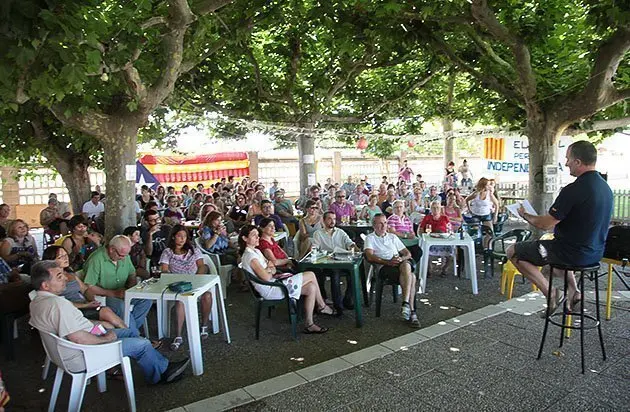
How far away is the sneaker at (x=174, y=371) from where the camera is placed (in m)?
3.75

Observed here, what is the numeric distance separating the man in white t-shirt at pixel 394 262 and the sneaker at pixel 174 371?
2437 mm

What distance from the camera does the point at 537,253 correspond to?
3934 mm

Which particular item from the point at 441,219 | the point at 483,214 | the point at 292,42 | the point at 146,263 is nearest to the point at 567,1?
the point at 483,214

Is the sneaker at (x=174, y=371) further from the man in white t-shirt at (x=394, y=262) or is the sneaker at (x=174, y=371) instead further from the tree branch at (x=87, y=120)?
the tree branch at (x=87, y=120)

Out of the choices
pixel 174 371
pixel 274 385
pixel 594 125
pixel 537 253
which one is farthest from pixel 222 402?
pixel 594 125

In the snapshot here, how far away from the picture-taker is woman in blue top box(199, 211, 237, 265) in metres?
6.48

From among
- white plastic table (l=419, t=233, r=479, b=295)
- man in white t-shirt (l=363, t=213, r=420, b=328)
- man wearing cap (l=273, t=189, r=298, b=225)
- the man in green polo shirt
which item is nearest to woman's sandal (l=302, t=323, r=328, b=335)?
man in white t-shirt (l=363, t=213, r=420, b=328)

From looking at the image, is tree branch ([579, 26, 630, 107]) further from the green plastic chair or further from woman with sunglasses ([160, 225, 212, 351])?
woman with sunglasses ([160, 225, 212, 351])

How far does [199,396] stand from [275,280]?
5.00 feet

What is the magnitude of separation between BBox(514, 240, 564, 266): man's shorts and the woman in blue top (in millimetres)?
3935

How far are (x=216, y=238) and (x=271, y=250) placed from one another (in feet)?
3.93

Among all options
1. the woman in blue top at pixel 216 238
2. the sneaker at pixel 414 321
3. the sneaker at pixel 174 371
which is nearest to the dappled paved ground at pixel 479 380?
the sneaker at pixel 414 321

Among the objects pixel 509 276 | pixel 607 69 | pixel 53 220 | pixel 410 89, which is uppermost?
pixel 410 89

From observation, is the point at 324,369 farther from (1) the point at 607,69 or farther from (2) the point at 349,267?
(1) the point at 607,69
